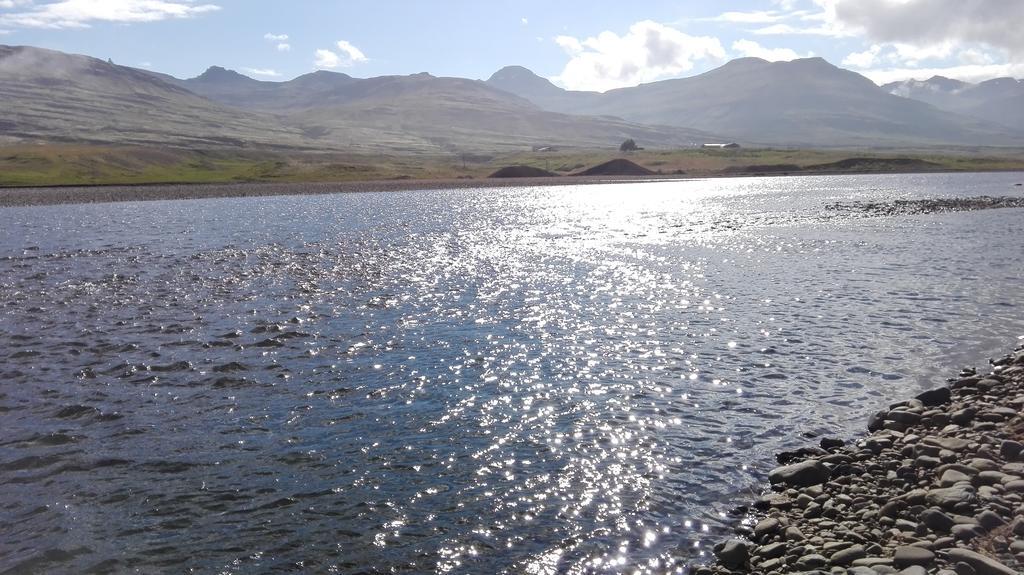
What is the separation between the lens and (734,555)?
1291 centimetres

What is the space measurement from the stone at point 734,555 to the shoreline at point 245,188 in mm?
110346

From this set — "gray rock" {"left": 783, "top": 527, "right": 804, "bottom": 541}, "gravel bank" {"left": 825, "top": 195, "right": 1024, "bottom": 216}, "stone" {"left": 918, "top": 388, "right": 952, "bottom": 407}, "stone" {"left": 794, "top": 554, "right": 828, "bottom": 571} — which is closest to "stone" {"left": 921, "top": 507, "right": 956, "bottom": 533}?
"gray rock" {"left": 783, "top": 527, "right": 804, "bottom": 541}

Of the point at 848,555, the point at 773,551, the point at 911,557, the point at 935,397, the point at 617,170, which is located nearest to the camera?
the point at 911,557

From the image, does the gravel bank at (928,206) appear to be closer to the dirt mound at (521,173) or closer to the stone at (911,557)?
the stone at (911,557)

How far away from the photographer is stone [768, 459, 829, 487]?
621 inches

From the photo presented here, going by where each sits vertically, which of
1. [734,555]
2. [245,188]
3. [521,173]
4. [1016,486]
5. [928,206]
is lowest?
[734,555]

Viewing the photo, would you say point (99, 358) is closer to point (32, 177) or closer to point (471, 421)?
point (471, 421)

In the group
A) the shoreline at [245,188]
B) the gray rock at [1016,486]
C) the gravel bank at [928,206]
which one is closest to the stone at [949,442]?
the gray rock at [1016,486]

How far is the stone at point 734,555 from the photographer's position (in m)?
12.8

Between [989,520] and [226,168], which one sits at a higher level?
[226,168]

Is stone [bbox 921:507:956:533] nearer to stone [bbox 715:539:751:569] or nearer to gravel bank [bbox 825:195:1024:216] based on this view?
stone [bbox 715:539:751:569]

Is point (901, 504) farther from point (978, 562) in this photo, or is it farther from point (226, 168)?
point (226, 168)

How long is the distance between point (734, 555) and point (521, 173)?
163468mm

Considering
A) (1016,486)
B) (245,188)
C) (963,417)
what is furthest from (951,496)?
(245,188)
